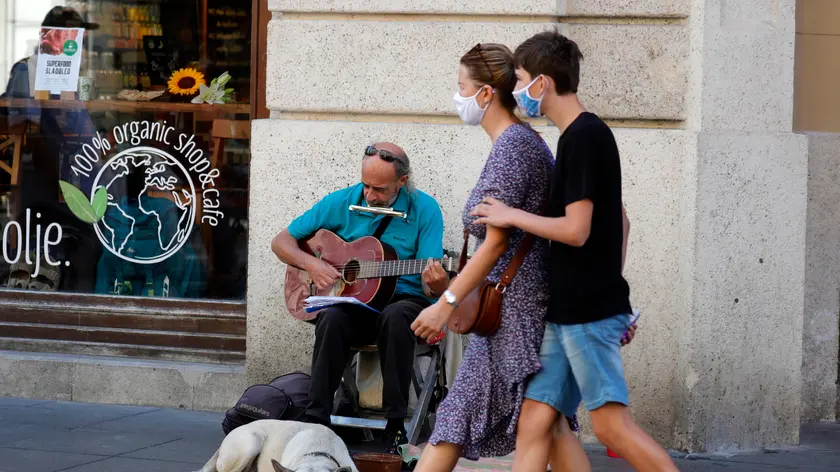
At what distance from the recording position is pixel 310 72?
6.47m

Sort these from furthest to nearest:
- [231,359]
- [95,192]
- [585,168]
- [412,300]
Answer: [95,192]
[231,359]
[412,300]
[585,168]

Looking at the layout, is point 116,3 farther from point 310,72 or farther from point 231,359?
point 231,359

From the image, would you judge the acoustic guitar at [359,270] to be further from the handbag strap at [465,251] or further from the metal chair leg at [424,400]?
the handbag strap at [465,251]

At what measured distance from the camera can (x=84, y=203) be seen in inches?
296

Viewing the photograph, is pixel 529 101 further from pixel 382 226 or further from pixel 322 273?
pixel 322 273

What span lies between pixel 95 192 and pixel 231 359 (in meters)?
1.41

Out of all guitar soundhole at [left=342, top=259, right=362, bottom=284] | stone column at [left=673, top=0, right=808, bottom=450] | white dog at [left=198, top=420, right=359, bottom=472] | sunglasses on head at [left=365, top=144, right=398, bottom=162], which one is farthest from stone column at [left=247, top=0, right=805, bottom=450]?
white dog at [left=198, top=420, right=359, bottom=472]

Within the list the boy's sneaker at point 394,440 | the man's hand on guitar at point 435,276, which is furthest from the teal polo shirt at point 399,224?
the boy's sneaker at point 394,440

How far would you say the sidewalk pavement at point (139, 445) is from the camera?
5.48m

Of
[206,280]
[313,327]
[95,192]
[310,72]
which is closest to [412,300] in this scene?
[313,327]

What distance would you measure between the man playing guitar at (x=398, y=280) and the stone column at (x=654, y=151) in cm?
47

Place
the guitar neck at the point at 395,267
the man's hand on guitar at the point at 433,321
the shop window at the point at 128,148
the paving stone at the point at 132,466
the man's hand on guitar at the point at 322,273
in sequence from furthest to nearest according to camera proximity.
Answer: the shop window at the point at 128,148 < the man's hand on guitar at the point at 322,273 < the guitar neck at the point at 395,267 < the paving stone at the point at 132,466 < the man's hand on guitar at the point at 433,321

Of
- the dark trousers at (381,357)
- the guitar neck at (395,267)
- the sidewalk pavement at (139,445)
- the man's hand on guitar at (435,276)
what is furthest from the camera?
the guitar neck at (395,267)

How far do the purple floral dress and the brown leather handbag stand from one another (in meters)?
0.04
